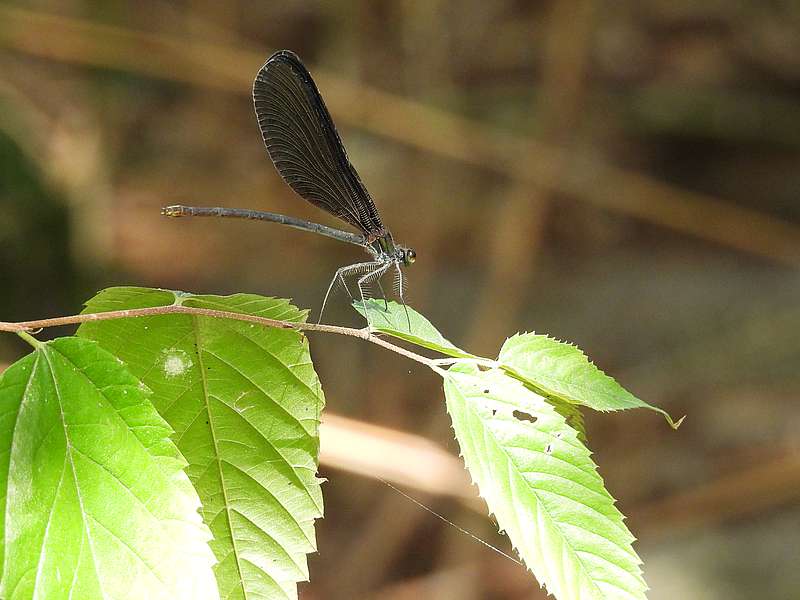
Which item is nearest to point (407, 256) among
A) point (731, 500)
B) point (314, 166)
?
point (314, 166)

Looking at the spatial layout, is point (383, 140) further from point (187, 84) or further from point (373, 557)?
point (373, 557)

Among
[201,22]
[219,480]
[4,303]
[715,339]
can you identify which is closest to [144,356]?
[219,480]

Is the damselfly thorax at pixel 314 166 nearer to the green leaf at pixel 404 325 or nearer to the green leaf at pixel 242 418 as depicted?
the green leaf at pixel 404 325

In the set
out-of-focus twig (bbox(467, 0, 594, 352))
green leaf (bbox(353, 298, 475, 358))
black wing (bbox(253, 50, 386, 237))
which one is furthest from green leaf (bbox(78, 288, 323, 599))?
out-of-focus twig (bbox(467, 0, 594, 352))

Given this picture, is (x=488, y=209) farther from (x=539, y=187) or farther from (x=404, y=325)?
(x=404, y=325)

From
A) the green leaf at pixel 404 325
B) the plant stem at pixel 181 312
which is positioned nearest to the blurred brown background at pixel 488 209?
the green leaf at pixel 404 325

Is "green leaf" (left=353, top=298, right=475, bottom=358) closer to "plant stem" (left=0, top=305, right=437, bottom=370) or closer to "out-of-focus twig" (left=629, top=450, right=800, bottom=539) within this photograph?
"plant stem" (left=0, top=305, right=437, bottom=370)
